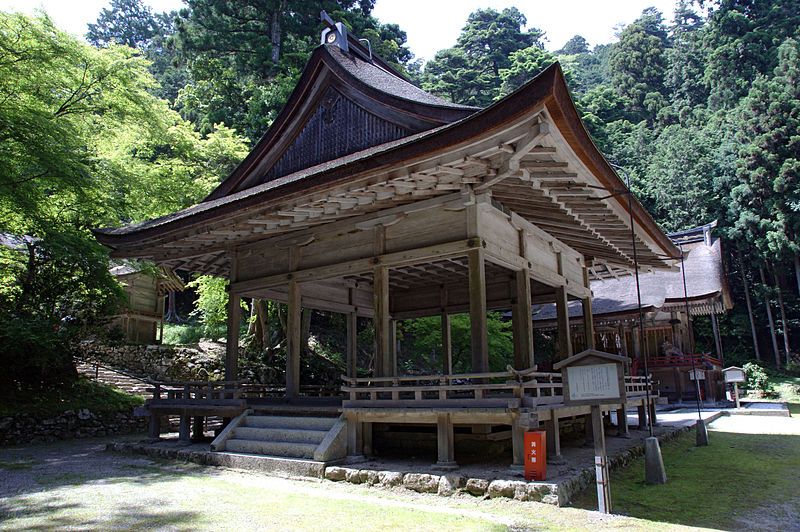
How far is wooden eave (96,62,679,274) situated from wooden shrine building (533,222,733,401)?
11.5 m

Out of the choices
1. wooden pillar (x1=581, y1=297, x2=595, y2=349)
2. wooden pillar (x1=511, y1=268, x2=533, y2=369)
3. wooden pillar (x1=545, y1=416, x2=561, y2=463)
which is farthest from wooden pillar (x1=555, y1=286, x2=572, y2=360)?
wooden pillar (x1=545, y1=416, x2=561, y2=463)

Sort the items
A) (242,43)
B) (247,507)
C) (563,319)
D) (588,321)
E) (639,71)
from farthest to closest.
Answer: (639,71), (242,43), (588,321), (563,319), (247,507)

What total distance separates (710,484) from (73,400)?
52.9 feet

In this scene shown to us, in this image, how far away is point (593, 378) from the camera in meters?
6.30

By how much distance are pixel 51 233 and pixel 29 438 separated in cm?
550

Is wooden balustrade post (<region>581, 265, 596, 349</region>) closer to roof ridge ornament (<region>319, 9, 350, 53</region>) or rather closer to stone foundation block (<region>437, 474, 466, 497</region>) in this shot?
stone foundation block (<region>437, 474, 466, 497</region>)

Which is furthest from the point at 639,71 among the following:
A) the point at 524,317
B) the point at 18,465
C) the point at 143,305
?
the point at 18,465

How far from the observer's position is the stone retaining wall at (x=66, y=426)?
13375 mm

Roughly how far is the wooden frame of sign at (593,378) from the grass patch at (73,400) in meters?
14.1

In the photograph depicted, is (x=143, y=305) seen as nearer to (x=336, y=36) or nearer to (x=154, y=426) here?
(x=154, y=426)

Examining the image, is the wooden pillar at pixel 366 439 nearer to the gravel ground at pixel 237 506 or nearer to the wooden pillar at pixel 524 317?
the gravel ground at pixel 237 506

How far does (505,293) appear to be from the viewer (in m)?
13.3

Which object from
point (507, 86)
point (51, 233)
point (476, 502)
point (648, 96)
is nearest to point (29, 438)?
point (51, 233)

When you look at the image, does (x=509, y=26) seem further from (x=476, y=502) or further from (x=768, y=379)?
(x=476, y=502)
